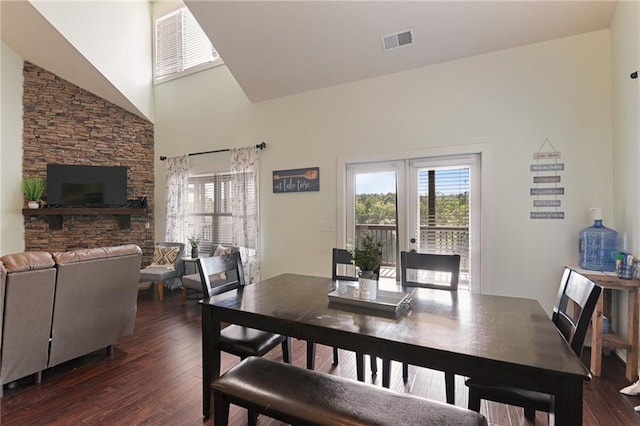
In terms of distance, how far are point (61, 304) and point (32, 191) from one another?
A: 3807 mm

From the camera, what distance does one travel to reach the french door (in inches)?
128

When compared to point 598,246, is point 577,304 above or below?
below

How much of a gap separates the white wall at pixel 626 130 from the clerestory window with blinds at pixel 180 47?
4.97 m

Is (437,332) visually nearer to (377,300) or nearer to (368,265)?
(377,300)

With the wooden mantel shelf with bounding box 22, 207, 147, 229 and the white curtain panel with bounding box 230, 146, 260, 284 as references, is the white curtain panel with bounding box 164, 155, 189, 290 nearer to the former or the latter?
the wooden mantel shelf with bounding box 22, 207, 147, 229

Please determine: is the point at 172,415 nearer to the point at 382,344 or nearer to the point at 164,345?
the point at 164,345

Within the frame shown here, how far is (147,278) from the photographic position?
14.3ft

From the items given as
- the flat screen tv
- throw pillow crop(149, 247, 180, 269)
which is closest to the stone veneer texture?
the flat screen tv

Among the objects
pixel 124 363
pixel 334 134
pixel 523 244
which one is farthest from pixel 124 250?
pixel 523 244

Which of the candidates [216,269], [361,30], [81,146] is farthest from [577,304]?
[81,146]

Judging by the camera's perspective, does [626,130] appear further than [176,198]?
No

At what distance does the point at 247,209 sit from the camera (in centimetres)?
447

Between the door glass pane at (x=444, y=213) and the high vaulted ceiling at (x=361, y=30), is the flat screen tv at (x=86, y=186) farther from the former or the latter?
the door glass pane at (x=444, y=213)

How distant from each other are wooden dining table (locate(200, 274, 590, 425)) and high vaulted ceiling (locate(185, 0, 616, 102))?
265 cm
